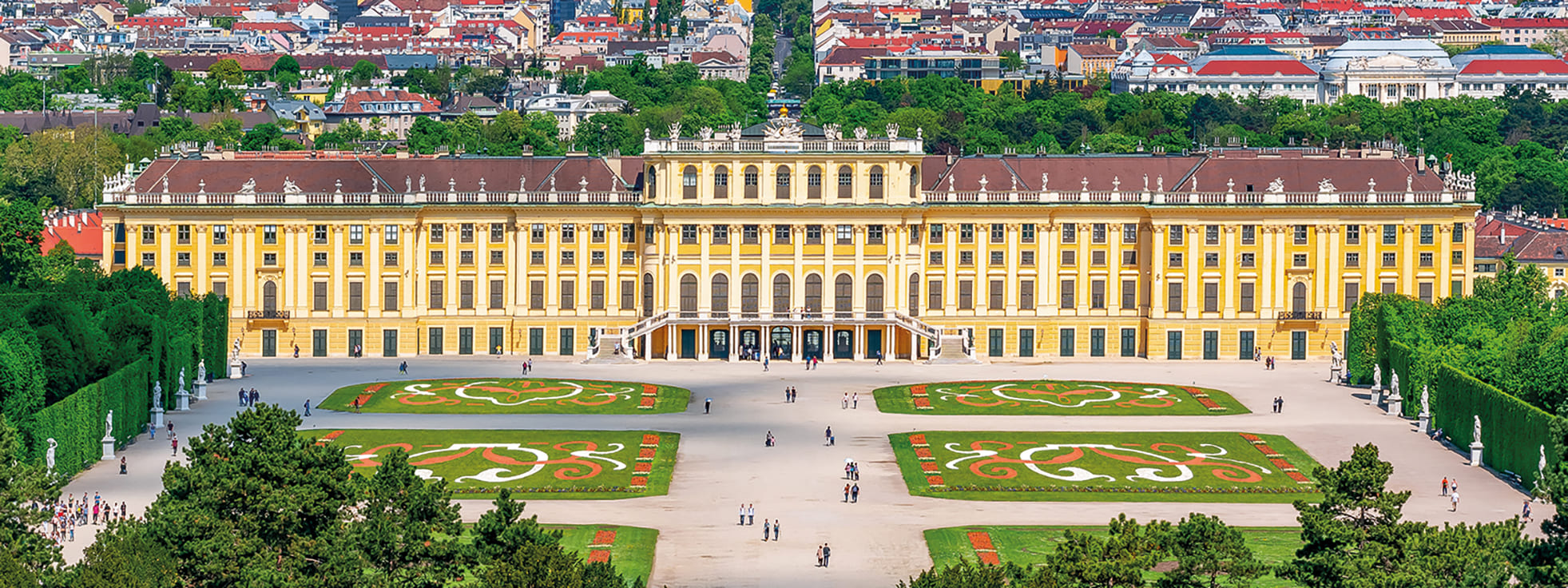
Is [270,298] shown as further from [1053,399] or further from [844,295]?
[1053,399]

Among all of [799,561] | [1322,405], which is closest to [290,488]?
[799,561]

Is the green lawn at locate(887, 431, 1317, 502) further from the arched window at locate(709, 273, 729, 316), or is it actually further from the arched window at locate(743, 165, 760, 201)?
the arched window at locate(743, 165, 760, 201)

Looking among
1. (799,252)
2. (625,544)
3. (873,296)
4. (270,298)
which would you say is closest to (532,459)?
(625,544)

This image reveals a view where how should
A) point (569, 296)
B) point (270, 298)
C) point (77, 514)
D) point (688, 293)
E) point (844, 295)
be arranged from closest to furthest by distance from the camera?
point (77, 514) → point (270, 298) → point (688, 293) → point (844, 295) → point (569, 296)

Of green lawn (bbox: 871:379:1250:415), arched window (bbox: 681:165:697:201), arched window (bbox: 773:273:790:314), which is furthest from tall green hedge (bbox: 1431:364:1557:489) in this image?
arched window (bbox: 681:165:697:201)

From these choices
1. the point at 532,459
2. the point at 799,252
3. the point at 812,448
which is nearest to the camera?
the point at 532,459

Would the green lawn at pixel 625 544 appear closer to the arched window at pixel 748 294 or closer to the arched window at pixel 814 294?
the arched window at pixel 748 294
